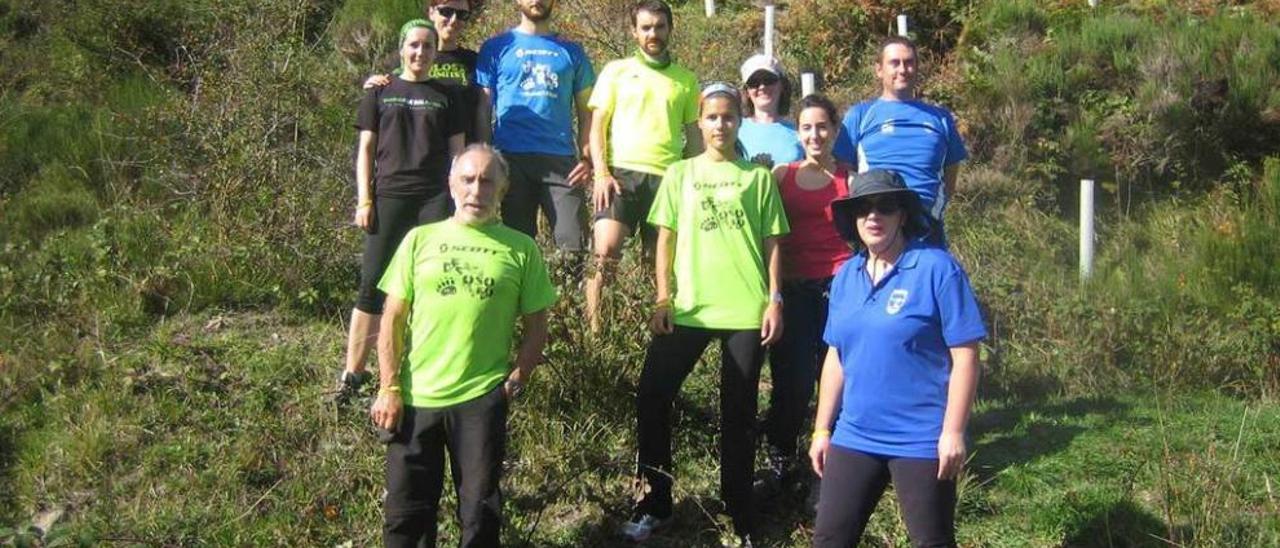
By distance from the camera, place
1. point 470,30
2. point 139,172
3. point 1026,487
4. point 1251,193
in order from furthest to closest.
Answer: point 470,30, point 1251,193, point 139,172, point 1026,487

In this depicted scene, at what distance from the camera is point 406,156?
5.90 m

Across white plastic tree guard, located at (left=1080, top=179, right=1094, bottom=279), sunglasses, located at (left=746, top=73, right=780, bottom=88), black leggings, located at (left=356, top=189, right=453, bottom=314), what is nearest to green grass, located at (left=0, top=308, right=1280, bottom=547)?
black leggings, located at (left=356, top=189, right=453, bottom=314)

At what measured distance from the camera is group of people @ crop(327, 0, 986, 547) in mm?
4016

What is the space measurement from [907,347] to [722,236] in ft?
4.19

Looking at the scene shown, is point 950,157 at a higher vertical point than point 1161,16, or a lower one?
lower

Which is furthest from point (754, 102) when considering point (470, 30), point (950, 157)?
point (470, 30)

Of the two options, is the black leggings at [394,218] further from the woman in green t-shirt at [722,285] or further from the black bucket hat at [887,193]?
the black bucket hat at [887,193]

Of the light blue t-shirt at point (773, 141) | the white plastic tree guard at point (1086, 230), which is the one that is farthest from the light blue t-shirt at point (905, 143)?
the white plastic tree guard at point (1086, 230)

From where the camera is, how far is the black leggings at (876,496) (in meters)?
3.92

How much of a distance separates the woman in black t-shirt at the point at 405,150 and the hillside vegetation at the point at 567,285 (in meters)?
0.82

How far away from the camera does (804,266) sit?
5.47 metres

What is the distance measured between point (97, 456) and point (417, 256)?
107 inches

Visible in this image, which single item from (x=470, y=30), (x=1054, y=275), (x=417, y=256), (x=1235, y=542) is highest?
(x=470, y=30)

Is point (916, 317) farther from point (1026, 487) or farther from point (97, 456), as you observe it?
point (97, 456)
